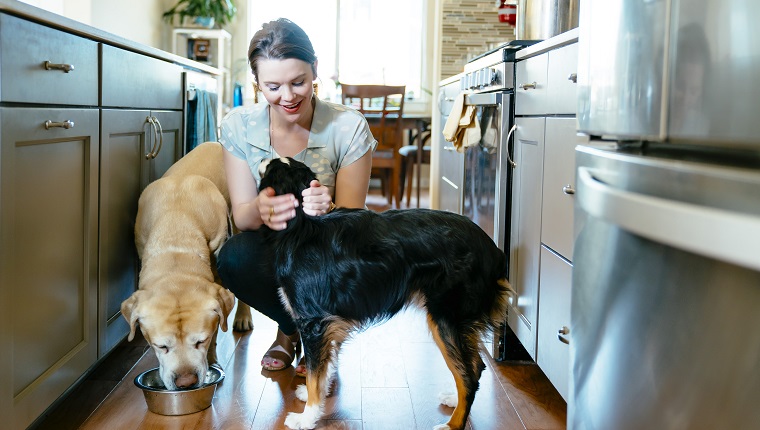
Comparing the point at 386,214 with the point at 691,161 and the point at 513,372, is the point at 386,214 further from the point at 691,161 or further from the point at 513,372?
the point at 691,161

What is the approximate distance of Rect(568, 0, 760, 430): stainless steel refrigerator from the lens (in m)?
0.66

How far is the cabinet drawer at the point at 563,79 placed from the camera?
1.93 meters

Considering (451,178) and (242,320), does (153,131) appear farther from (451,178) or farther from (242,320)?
(451,178)

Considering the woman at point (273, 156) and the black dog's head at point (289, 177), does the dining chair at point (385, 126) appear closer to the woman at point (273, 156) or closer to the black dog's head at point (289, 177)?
the woman at point (273, 156)

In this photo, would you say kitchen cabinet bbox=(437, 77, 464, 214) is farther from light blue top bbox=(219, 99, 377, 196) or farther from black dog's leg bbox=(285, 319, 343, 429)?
black dog's leg bbox=(285, 319, 343, 429)

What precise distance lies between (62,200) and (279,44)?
2.36 feet

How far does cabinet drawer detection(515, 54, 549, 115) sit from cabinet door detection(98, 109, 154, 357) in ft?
4.19

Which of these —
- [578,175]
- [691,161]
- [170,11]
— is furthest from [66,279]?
[170,11]

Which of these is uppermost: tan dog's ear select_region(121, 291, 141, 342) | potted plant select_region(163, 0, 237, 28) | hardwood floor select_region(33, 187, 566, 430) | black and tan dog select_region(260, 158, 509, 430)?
potted plant select_region(163, 0, 237, 28)

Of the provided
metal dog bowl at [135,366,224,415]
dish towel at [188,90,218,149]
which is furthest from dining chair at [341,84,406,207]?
metal dog bowl at [135,366,224,415]

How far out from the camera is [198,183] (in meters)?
2.63

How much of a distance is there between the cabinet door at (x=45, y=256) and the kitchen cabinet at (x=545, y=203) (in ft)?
4.15

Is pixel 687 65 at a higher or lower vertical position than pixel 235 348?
higher

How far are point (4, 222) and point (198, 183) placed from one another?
3.53 feet
